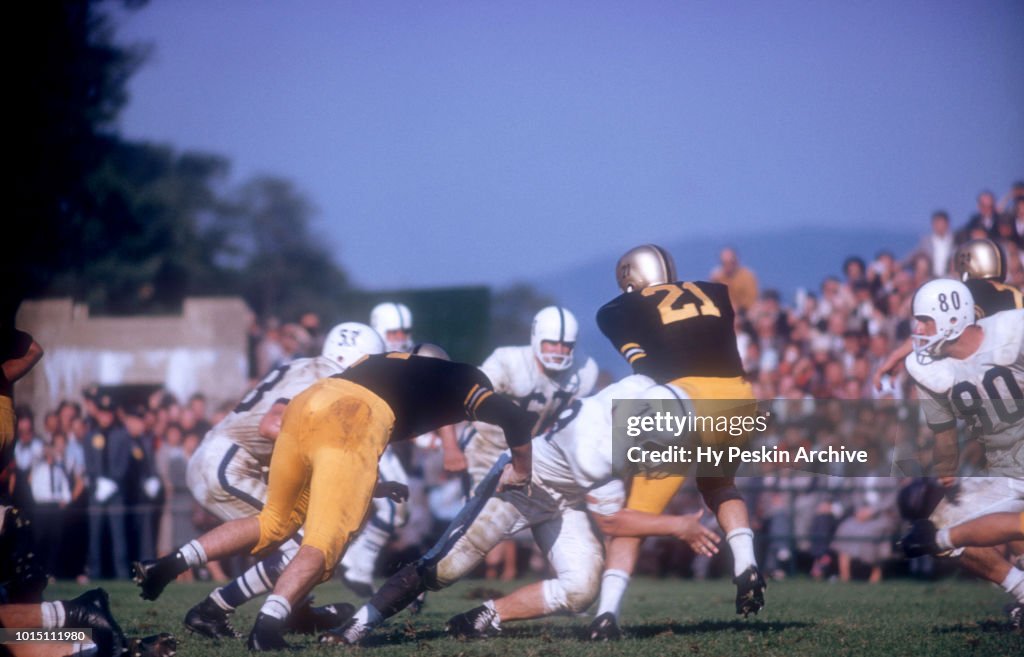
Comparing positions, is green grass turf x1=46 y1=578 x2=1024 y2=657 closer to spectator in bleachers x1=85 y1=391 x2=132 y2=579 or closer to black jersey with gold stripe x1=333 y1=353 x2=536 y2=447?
black jersey with gold stripe x1=333 y1=353 x2=536 y2=447

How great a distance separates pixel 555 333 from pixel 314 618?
6.46 feet

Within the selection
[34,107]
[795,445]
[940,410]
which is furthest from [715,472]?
[34,107]

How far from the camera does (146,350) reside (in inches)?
589

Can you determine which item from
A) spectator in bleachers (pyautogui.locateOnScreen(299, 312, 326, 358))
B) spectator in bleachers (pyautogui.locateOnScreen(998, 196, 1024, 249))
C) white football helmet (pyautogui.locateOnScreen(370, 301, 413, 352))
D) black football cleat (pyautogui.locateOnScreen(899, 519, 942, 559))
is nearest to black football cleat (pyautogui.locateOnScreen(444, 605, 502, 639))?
black football cleat (pyautogui.locateOnScreen(899, 519, 942, 559))

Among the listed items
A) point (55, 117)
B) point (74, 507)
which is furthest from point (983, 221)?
point (55, 117)

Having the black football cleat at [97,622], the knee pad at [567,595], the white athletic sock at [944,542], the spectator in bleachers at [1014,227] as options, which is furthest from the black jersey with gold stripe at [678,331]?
the spectator in bleachers at [1014,227]

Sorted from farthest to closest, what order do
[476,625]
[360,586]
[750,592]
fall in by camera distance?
1. [360,586]
2. [476,625]
3. [750,592]

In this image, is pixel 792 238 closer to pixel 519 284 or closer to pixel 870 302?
pixel 870 302

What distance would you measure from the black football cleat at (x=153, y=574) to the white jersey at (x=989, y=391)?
355 cm

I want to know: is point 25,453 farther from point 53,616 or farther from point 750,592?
point 750,592

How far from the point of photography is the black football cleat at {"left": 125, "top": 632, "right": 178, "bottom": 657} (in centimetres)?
468

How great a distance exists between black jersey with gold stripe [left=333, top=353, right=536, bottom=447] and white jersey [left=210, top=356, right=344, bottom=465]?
1.25 m

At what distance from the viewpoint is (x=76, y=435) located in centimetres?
1159

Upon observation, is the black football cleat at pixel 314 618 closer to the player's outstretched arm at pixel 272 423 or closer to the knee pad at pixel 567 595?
the player's outstretched arm at pixel 272 423
